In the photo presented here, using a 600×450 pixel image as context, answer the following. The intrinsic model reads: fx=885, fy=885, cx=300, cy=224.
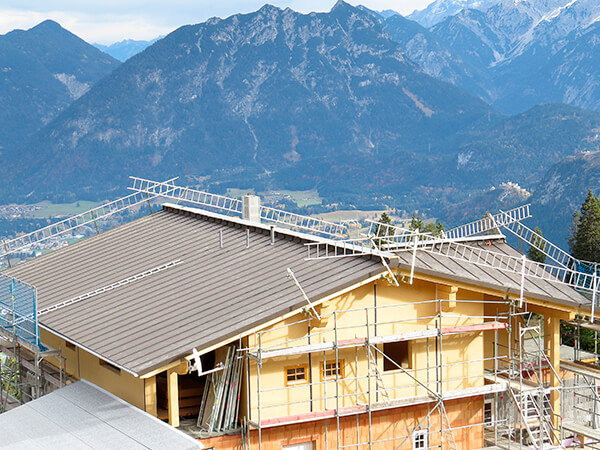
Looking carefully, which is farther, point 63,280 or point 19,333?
point 63,280

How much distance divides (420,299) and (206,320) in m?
6.79

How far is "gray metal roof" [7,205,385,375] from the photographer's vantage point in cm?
2534

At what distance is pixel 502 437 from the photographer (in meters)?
30.8

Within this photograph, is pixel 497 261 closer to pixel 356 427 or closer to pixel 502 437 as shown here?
pixel 502 437

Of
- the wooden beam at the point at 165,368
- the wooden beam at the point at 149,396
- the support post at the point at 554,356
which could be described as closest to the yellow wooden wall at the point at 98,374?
→ the wooden beam at the point at 149,396

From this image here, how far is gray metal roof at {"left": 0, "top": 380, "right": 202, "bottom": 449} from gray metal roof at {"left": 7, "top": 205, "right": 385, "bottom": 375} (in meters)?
1.65

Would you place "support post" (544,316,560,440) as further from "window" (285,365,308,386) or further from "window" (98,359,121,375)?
"window" (98,359,121,375)

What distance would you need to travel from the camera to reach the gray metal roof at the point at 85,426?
23141mm

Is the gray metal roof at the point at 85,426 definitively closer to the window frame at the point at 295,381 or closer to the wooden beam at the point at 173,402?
the wooden beam at the point at 173,402

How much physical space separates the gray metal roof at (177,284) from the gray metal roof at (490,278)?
215 centimetres

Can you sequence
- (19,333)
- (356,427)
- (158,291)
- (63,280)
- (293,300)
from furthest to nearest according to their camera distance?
(63,280) → (19,333) → (158,291) → (356,427) → (293,300)

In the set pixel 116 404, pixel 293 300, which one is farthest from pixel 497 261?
pixel 116 404

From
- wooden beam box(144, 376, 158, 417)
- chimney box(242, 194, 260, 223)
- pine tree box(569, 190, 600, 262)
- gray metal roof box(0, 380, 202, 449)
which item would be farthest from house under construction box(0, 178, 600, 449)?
pine tree box(569, 190, 600, 262)

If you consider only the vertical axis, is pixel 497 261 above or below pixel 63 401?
above
